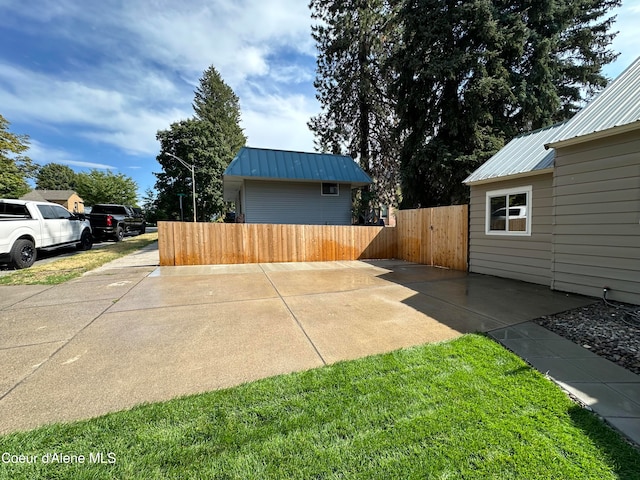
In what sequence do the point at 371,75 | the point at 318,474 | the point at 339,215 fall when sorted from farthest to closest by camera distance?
1. the point at 371,75
2. the point at 339,215
3. the point at 318,474

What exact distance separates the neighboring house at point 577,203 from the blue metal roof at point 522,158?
0.03m

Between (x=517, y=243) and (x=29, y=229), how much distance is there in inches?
517

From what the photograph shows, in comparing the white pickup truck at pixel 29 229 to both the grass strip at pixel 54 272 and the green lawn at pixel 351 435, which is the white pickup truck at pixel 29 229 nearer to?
the grass strip at pixel 54 272

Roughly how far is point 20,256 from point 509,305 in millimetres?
11688

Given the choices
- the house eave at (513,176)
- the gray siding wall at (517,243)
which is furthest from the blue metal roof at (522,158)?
the gray siding wall at (517,243)

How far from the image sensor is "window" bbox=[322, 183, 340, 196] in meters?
13.9

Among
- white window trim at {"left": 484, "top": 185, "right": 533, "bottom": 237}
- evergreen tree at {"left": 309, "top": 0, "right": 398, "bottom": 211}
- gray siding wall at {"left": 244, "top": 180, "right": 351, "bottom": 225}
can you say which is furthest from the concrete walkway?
evergreen tree at {"left": 309, "top": 0, "right": 398, "bottom": 211}

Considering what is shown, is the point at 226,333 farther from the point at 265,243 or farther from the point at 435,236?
the point at 435,236

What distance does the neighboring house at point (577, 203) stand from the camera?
15.0ft

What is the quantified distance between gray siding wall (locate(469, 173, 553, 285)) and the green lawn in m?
4.91

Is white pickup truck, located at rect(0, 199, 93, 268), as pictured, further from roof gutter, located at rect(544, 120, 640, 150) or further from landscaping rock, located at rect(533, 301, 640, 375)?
roof gutter, located at rect(544, 120, 640, 150)

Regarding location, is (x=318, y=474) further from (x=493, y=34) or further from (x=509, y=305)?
(x=493, y=34)

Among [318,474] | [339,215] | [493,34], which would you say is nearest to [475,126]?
[493,34]

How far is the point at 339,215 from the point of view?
14.2m
